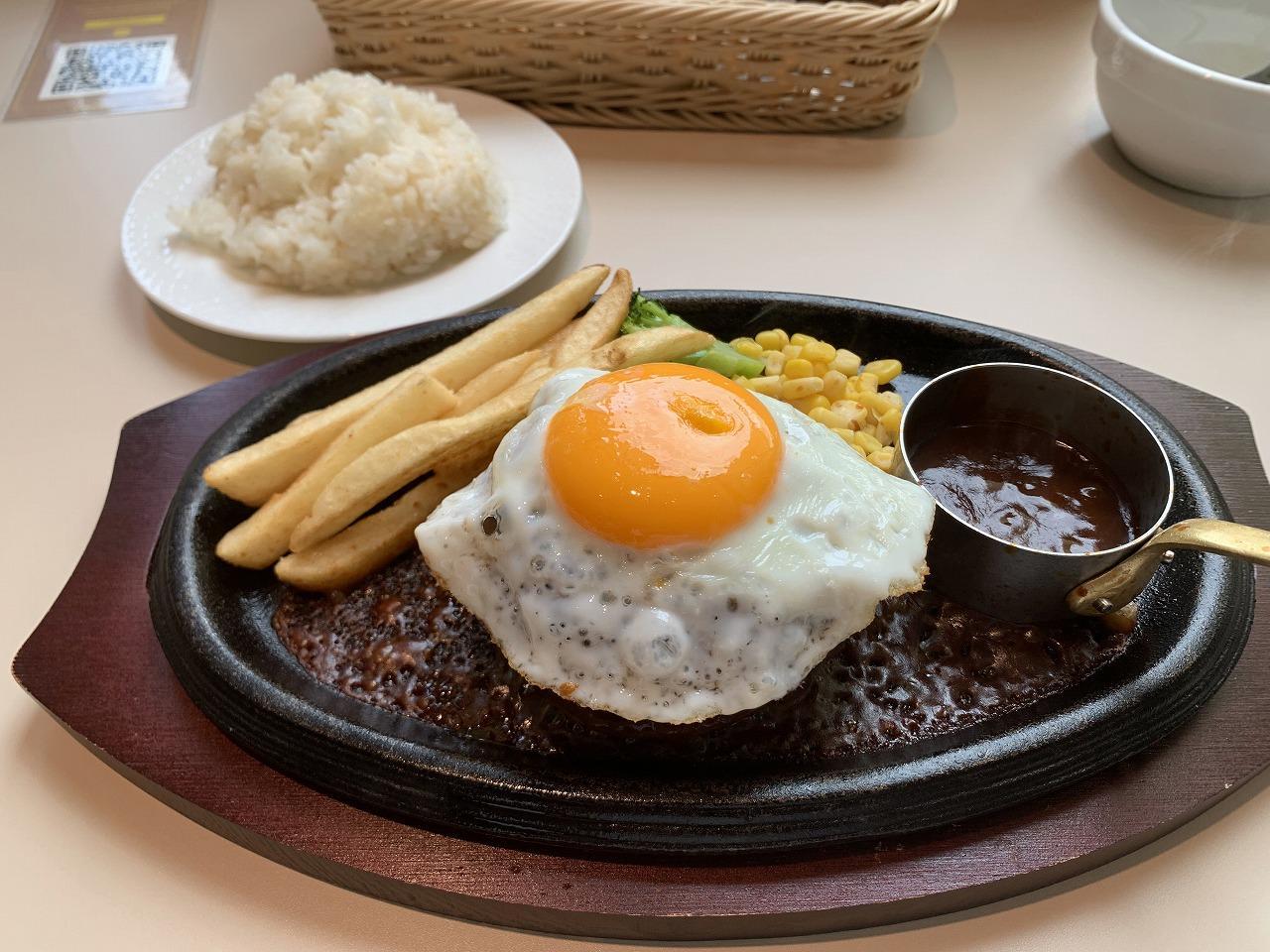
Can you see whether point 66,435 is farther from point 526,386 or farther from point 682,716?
point 682,716

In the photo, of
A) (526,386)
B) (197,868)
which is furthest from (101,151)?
(197,868)

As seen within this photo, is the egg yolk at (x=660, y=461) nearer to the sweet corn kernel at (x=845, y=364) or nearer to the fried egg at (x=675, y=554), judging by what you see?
the fried egg at (x=675, y=554)

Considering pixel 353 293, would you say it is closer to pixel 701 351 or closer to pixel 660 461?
pixel 701 351

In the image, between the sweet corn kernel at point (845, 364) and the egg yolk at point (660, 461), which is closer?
the egg yolk at point (660, 461)

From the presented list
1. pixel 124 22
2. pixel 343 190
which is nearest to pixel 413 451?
pixel 343 190

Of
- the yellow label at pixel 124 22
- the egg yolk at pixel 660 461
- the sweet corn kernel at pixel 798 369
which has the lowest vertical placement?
the sweet corn kernel at pixel 798 369

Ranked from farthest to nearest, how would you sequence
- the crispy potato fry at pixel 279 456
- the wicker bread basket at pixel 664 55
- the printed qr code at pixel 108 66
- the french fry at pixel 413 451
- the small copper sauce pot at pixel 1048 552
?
the printed qr code at pixel 108 66 → the wicker bread basket at pixel 664 55 → the crispy potato fry at pixel 279 456 → the french fry at pixel 413 451 → the small copper sauce pot at pixel 1048 552

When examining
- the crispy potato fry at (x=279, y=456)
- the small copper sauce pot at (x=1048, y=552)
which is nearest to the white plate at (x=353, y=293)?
the crispy potato fry at (x=279, y=456)
